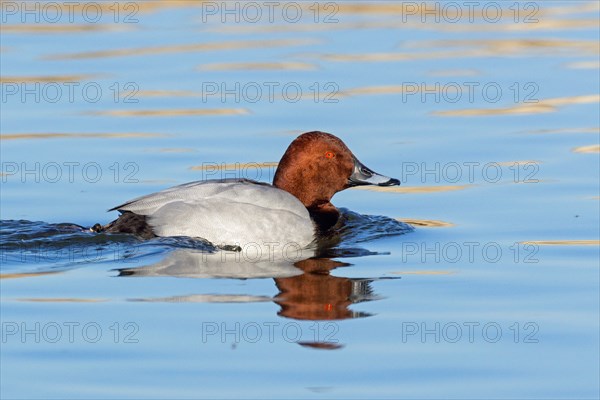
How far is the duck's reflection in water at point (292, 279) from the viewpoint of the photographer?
733 cm

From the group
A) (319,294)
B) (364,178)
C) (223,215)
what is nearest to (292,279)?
(319,294)

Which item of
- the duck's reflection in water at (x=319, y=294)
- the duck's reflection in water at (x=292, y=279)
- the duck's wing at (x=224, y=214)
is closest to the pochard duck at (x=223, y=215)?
the duck's wing at (x=224, y=214)

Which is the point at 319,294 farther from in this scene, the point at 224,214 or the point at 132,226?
the point at 132,226

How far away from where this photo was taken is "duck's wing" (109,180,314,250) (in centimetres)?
902

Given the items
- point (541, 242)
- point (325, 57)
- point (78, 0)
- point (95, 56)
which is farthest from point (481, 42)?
point (541, 242)

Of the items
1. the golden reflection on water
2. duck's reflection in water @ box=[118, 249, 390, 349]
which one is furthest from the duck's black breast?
the golden reflection on water

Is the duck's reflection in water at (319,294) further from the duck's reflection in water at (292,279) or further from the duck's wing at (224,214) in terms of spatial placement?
the duck's wing at (224,214)

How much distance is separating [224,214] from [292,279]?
1154mm

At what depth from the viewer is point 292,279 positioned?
8.09m

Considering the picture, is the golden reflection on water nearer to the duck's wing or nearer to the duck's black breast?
Answer: the duck's wing

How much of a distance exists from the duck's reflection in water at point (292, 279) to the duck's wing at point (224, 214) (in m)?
0.21

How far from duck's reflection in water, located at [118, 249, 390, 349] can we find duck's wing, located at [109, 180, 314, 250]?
8.2 inches

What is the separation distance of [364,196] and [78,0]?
33.1 ft

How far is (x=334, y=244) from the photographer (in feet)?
30.9
